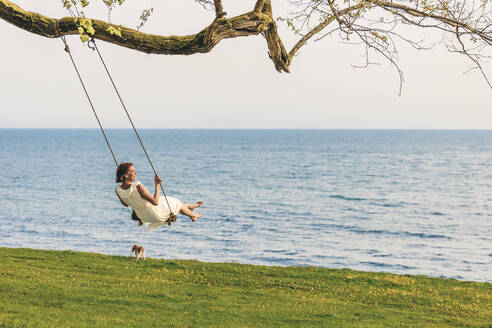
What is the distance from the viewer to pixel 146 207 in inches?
361

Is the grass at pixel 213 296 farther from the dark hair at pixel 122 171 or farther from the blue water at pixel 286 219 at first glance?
the blue water at pixel 286 219

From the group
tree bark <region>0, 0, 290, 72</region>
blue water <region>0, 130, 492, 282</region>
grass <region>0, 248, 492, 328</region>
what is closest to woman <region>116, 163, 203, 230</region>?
grass <region>0, 248, 492, 328</region>

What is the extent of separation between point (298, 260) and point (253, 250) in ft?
10.5

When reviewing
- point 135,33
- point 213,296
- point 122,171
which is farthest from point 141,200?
point 213,296

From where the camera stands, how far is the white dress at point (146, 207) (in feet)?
30.1

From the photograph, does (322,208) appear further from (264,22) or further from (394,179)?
(264,22)

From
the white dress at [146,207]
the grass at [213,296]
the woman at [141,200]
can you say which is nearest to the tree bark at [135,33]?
the woman at [141,200]

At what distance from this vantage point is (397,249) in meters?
32.9

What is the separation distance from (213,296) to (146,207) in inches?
170

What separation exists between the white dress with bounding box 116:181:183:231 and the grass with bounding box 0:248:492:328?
6.93 feet

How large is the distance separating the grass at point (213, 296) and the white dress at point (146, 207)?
211 cm

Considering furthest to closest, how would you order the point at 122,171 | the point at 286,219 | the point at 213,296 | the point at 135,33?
the point at 286,219
the point at 213,296
the point at 122,171
the point at 135,33

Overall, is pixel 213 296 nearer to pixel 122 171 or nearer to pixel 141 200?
pixel 141 200

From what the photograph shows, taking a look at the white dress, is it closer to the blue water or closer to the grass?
the grass
